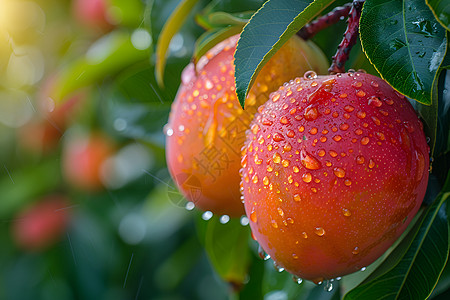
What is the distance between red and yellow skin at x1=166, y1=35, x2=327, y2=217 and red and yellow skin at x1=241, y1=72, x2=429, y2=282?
9 centimetres

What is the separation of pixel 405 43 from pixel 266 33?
6.0 inches

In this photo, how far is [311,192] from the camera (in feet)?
1.82

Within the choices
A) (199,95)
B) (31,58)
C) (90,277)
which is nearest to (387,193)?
(199,95)

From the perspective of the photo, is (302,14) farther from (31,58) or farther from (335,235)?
(31,58)

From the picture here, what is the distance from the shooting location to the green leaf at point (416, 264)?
26.1 inches

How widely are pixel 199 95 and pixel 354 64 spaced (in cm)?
23

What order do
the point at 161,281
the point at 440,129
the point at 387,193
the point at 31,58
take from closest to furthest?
the point at 387,193 < the point at 440,129 < the point at 161,281 < the point at 31,58

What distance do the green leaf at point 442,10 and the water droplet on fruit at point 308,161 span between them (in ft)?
0.59

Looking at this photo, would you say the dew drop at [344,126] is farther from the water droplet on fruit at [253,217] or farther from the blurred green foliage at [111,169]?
the blurred green foliage at [111,169]

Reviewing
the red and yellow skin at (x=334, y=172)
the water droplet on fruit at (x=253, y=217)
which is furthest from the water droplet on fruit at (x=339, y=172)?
the water droplet on fruit at (x=253, y=217)

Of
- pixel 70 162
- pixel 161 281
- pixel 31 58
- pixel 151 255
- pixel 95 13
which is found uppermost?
pixel 95 13

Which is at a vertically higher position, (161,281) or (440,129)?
(440,129)

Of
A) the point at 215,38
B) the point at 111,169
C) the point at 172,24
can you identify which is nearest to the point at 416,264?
the point at 215,38

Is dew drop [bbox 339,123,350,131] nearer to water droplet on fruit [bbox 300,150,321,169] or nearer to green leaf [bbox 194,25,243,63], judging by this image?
water droplet on fruit [bbox 300,150,321,169]
